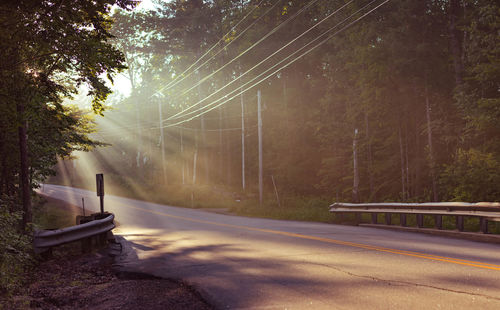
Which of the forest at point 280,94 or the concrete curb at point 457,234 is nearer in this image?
the forest at point 280,94

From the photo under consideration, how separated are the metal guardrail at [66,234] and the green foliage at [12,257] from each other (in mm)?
273

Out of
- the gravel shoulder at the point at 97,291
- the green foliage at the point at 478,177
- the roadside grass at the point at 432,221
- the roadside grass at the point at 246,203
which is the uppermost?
the green foliage at the point at 478,177

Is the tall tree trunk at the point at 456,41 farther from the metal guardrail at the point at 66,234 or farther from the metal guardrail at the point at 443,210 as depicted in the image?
the metal guardrail at the point at 66,234

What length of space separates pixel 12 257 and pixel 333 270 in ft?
20.1

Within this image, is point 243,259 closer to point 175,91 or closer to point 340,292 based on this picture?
point 340,292

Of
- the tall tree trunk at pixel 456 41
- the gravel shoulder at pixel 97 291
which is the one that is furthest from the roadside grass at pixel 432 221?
the gravel shoulder at pixel 97 291

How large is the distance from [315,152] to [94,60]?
3659 cm

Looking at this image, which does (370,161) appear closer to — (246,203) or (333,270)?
(246,203)

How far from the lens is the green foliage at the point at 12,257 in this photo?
7381mm

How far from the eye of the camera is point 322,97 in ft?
141

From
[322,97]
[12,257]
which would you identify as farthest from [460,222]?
[322,97]

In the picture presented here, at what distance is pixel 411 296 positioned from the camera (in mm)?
5648

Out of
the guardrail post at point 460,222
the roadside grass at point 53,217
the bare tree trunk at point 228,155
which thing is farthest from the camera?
the bare tree trunk at point 228,155

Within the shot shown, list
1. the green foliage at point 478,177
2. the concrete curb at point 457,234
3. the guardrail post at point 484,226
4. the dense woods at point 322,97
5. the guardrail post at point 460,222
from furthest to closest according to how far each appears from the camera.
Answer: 1. the dense woods at point 322,97
2. the green foliage at point 478,177
3. the guardrail post at point 460,222
4. the guardrail post at point 484,226
5. the concrete curb at point 457,234
